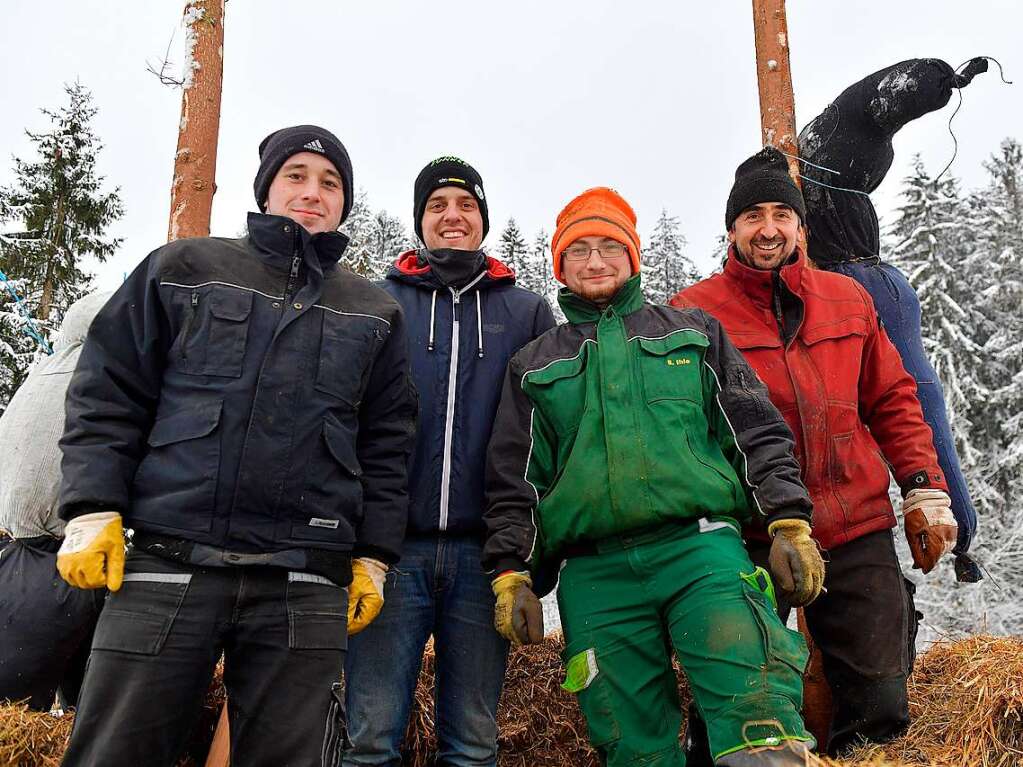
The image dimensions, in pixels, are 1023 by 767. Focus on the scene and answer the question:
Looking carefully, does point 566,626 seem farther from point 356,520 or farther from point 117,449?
point 117,449

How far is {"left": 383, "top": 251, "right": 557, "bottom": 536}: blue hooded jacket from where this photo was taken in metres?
3.16

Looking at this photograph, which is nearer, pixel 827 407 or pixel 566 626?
pixel 566 626

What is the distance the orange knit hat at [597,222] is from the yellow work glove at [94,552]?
2096mm

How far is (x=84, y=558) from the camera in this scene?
226 cm

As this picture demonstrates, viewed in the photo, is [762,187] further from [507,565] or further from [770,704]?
[770,704]

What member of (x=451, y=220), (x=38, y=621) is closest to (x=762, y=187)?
(x=451, y=220)

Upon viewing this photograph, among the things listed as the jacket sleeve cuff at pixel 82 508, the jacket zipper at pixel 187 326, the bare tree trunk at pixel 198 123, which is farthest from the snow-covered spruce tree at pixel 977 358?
the jacket sleeve cuff at pixel 82 508

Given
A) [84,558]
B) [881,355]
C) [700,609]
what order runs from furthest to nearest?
[881,355]
[700,609]
[84,558]

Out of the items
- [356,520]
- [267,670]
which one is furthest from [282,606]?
[356,520]

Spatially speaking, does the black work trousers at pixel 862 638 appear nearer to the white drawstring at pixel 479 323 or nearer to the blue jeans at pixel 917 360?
the blue jeans at pixel 917 360

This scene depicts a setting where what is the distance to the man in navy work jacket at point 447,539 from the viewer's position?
9.91ft

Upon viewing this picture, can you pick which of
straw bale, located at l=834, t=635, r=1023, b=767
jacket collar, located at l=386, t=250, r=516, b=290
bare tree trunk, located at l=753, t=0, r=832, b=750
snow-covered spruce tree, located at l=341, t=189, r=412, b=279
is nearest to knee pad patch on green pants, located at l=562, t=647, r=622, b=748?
straw bale, located at l=834, t=635, r=1023, b=767

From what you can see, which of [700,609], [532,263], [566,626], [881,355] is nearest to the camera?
[700,609]

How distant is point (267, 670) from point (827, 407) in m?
2.64
